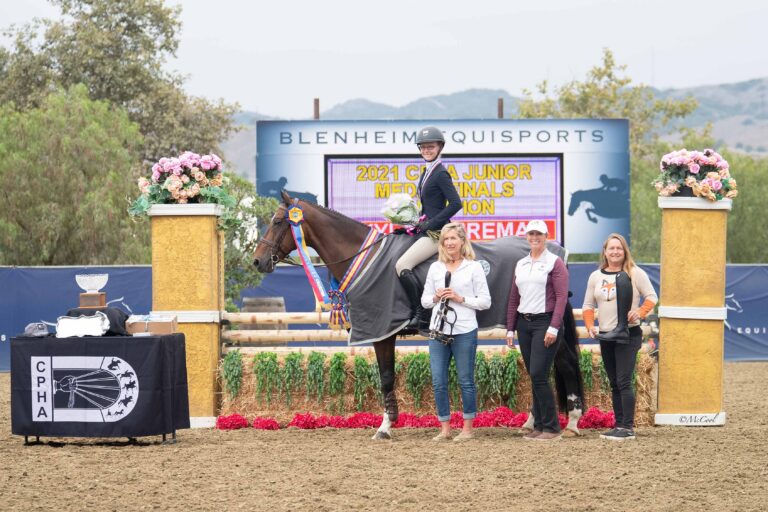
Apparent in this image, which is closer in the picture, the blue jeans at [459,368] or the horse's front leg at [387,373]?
the blue jeans at [459,368]

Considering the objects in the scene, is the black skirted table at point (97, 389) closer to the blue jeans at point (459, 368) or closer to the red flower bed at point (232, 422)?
the red flower bed at point (232, 422)

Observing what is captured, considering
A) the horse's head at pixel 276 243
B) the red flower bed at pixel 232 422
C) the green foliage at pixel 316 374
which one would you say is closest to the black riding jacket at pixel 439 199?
the horse's head at pixel 276 243

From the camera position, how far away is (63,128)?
23.5 meters

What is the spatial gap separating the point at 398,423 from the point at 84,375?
9.38 ft

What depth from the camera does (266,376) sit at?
424 inches

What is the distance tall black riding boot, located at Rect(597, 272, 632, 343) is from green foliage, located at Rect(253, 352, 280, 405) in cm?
325

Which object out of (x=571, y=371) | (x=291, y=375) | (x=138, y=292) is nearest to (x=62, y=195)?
(x=138, y=292)

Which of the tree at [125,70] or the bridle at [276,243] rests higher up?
the tree at [125,70]

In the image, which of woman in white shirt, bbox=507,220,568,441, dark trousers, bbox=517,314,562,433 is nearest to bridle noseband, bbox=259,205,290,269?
woman in white shirt, bbox=507,220,568,441

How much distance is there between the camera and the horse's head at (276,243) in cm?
980

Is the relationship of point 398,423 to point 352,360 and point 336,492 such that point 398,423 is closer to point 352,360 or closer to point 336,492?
point 352,360

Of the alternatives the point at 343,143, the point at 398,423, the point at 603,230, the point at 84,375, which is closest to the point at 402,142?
the point at 343,143

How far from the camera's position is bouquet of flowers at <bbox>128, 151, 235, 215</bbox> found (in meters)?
10.8

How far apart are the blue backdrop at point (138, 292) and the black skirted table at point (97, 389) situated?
8.87m
